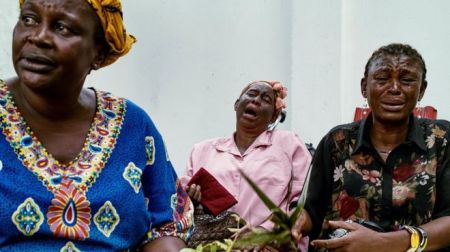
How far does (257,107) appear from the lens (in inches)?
159

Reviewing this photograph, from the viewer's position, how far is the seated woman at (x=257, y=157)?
3668mm

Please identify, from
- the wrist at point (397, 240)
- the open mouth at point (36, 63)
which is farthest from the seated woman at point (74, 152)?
the wrist at point (397, 240)

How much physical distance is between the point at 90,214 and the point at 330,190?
1232 mm

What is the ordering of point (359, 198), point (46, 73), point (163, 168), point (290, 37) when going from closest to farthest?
point (46, 73) → point (163, 168) → point (359, 198) → point (290, 37)

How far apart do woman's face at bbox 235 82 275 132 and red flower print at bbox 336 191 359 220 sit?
4.25ft

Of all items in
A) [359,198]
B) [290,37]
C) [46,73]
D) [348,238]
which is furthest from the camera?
[290,37]

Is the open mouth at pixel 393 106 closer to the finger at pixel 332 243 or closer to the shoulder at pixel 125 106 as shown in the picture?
the finger at pixel 332 243

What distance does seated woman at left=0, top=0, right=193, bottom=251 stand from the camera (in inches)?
74.1

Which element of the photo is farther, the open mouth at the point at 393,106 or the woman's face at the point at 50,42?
the open mouth at the point at 393,106

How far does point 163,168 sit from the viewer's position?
7.28ft

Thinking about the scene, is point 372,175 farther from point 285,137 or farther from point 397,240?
point 285,137

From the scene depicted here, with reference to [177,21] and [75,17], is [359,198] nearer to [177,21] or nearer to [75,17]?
[75,17]

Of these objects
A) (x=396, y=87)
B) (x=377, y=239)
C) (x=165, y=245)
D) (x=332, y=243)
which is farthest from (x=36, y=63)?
(x=396, y=87)

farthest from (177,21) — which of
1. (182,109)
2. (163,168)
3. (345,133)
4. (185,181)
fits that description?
(163,168)
